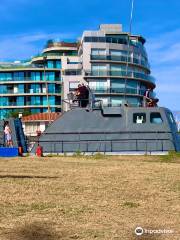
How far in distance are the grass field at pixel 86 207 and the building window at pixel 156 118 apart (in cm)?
1368

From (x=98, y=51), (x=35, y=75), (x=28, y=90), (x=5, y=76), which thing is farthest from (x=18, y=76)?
(x=98, y=51)

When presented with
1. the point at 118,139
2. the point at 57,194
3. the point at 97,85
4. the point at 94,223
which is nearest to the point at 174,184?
the point at 57,194

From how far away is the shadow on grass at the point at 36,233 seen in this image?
591cm

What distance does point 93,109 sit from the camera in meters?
26.2

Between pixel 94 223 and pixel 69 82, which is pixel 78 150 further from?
pixel 69 82

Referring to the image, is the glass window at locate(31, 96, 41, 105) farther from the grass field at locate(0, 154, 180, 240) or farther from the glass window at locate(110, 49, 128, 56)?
the grass field at locate(0, 154, 180, 240)

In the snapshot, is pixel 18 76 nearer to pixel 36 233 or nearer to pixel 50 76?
pixel 50 76

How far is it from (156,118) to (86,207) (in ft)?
60.6

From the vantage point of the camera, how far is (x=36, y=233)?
612 cm

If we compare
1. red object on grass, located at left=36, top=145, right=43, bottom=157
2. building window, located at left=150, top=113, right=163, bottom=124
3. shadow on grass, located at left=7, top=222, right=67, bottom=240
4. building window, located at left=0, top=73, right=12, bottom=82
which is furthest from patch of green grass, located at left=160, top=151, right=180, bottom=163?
building window, located at left=0, top=73, right=12, bottom=82

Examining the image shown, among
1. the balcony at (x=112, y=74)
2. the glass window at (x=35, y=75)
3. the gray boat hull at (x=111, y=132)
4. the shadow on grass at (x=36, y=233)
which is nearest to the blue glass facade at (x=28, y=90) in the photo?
the glass window at (x=35, y=75)

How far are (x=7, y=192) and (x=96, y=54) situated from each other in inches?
2876

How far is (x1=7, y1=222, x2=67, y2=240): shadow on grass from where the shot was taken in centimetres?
591

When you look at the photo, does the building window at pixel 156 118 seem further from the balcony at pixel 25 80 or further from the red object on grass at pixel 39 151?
the balcony at pixel 25 80
